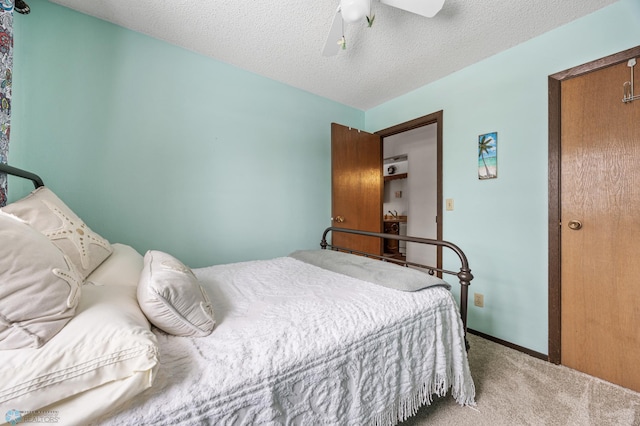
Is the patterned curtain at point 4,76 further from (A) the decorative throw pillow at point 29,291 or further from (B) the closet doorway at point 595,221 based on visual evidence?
(B) the closet doorway at point 595,221

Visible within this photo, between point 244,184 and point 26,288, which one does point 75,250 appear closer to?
point 26,288

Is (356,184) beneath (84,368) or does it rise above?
above

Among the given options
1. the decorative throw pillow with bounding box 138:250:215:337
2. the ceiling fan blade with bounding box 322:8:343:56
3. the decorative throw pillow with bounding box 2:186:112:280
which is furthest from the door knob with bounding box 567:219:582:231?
the decorative throw pillow with bounding box 2:186:112:280

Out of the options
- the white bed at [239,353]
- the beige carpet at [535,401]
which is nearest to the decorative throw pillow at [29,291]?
the white bed at [239,353]

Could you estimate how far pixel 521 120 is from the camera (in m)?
1.95

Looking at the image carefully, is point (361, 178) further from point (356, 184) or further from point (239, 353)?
point (239, 353)

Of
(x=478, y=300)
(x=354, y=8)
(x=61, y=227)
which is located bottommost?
(x=478, y=300)

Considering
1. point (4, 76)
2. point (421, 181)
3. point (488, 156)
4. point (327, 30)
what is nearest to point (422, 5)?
point (327, 30)

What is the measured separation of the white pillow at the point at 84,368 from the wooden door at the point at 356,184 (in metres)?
2.18

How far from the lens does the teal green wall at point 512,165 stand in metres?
1.71

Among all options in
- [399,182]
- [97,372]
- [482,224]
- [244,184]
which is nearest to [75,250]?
[97,372]

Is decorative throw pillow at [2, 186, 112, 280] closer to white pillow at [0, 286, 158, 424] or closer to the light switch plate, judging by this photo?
white pillow at [0, 286, 158, 424]

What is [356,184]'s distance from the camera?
295 cm

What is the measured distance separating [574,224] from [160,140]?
3.18 m
